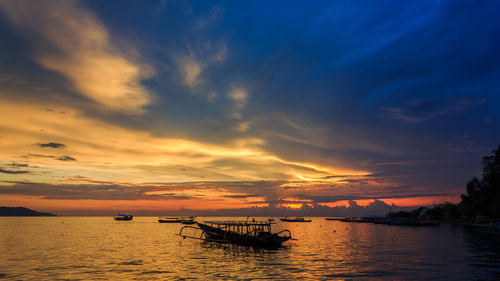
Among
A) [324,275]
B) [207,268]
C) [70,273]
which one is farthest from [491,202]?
[70,273]

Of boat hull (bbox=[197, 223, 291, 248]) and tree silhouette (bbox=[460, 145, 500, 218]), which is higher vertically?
tree silhouette (bbox=[460, 145, 500, 218])

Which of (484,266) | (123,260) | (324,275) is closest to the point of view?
(324,275)

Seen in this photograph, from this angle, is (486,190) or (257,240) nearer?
(257,240)

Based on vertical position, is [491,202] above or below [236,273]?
above

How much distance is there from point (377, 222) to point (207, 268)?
15172cm

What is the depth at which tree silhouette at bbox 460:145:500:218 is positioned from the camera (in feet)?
342

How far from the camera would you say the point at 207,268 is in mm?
37281

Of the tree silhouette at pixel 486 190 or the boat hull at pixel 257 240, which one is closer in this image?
the boat hull at pixel 257 240

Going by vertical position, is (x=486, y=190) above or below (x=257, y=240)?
above

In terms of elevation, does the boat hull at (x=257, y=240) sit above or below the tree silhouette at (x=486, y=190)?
below

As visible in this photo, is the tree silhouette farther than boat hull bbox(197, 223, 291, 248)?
Yes

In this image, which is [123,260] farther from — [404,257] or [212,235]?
[404,257]

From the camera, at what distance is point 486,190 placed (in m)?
108

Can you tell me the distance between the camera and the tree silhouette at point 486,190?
104 m
